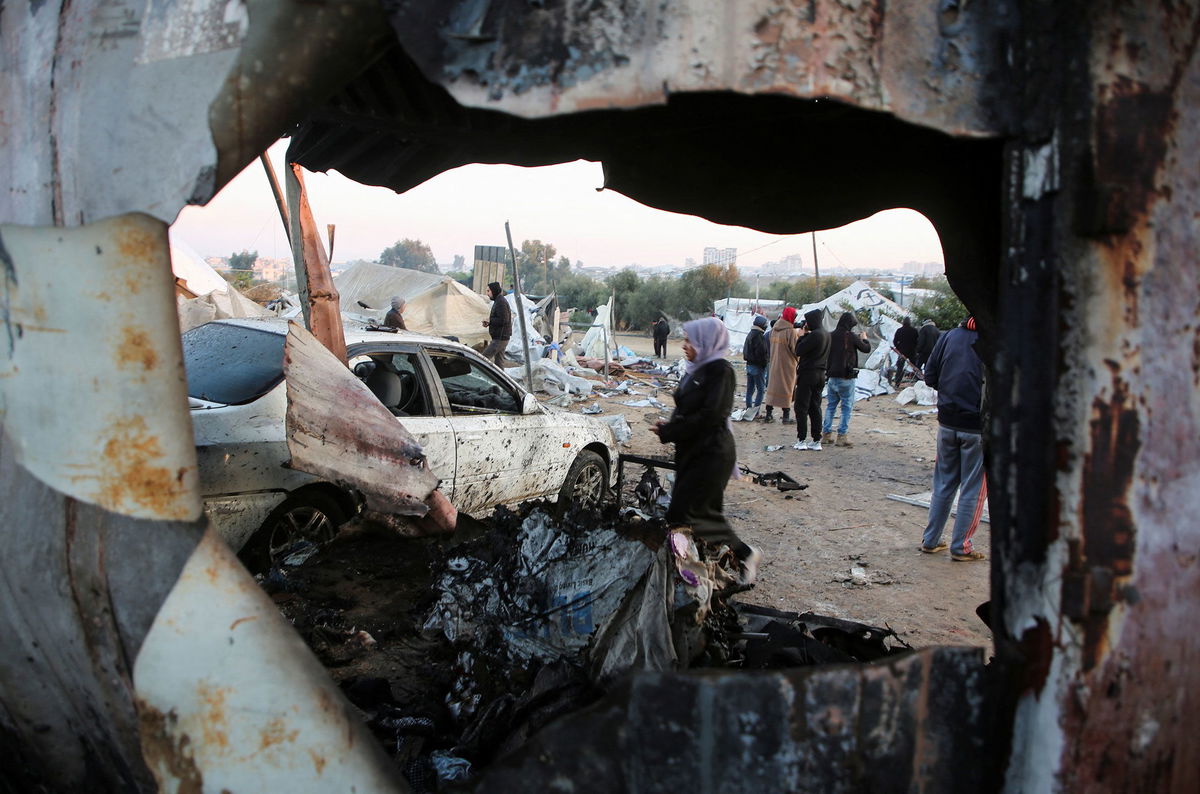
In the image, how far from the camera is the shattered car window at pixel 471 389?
565 cm

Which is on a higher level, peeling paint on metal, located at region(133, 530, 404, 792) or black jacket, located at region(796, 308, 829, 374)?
black jacket, located at region(796, 308, 829, 374)

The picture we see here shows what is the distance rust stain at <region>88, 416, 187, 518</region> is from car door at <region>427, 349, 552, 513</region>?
11.7 ft

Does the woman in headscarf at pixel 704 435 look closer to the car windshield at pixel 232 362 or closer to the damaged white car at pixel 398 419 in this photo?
the damaged white car at pixel 398 419

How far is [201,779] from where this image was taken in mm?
1613

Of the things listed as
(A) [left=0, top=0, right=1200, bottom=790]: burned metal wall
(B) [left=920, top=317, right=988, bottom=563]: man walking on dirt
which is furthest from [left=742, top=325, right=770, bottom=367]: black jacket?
(A) [left=0, top=0, right=1200, bottom=790]: burned metal wall

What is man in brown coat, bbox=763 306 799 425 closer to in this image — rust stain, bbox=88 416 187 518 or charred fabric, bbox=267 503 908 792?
charred fabric, bbox=267 503 908 792

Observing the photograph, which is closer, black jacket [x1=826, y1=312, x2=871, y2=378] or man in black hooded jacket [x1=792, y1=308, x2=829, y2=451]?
black jacket [x1=826, y1=312, x2=871, y2=378]

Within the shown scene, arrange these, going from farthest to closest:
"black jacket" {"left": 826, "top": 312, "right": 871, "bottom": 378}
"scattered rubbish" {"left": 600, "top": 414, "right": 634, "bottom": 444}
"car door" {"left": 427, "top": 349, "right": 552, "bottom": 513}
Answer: "scattered rubbish" {"left": 600, "top": 414, "right": 634, "bottom": 444} < "black jacket" {"left": 826, "top": 312, "right": 871, "bottom": 378} < "car door" {"left": 427, "top": 349, "right": 552, "bottom": 513}

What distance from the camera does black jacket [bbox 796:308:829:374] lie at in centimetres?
984

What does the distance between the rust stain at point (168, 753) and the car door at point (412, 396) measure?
3238mm

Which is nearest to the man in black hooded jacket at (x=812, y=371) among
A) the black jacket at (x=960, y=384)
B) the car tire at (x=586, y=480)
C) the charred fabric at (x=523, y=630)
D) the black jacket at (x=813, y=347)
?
the black jacket at (x=813, y=347)

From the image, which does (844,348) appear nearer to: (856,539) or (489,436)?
(856,539)

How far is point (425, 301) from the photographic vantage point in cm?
1984

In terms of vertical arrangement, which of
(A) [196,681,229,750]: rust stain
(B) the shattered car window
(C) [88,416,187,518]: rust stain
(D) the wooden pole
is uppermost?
(D) the wooden pole
